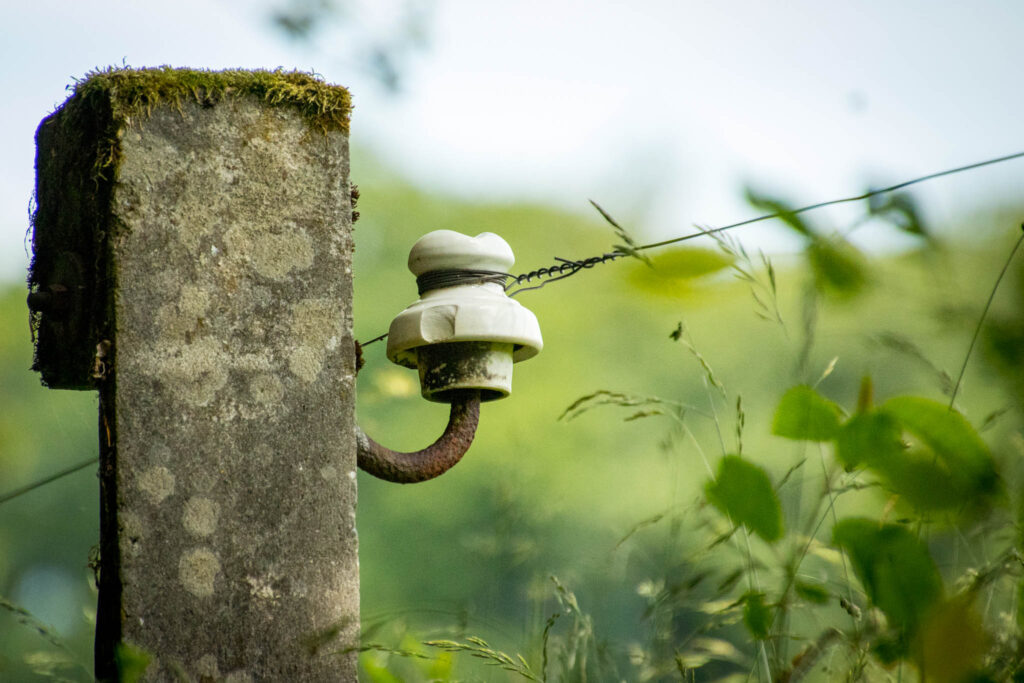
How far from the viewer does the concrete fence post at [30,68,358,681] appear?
1.38 meters

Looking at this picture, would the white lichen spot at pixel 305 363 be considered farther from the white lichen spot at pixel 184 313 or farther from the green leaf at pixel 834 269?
the green leaf at pixel 834 269

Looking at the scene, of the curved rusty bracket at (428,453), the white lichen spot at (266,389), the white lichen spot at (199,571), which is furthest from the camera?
the curved rusty bracket at (428,453)

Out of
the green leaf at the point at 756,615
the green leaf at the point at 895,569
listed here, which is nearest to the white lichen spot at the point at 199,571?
the green leaf at the point at 756,615

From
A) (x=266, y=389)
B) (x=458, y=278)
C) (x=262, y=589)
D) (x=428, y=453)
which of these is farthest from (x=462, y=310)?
(x=262, y=589)

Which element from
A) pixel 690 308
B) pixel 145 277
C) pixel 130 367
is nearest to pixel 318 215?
pixel 145 277

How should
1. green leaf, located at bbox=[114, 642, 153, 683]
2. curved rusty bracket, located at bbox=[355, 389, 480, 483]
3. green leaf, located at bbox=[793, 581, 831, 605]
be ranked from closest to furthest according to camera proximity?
1. green leaf, located at bbox=[793, 581, 831, 605]
2. green leaf, located at bbox=[114, 642, 153, 683]
3. curved rusty bracket, located at bbox=[355, 389, 480, 483]

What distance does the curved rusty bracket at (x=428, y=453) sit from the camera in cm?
165

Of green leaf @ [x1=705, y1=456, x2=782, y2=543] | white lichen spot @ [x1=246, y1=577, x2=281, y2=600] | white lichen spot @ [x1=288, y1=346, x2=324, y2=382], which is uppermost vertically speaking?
white lichen spot @ [x1=288, y1=346, x2=324, y2=382]

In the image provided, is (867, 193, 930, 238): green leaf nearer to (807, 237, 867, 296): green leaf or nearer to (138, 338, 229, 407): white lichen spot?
(807, 237, 867, 296): green leaf

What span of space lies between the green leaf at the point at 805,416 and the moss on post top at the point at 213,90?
4.02 ft

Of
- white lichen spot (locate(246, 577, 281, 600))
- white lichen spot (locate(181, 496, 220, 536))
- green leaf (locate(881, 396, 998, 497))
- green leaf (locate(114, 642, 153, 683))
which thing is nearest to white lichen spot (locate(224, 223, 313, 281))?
white lichen spot (locate(181, 496, 220, 536))

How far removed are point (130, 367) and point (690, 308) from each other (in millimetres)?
1056

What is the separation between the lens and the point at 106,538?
54.5 inches

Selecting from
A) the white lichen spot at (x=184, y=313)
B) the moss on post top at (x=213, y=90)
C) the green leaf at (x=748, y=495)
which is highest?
the moss on post top at (x=213, y=90)
